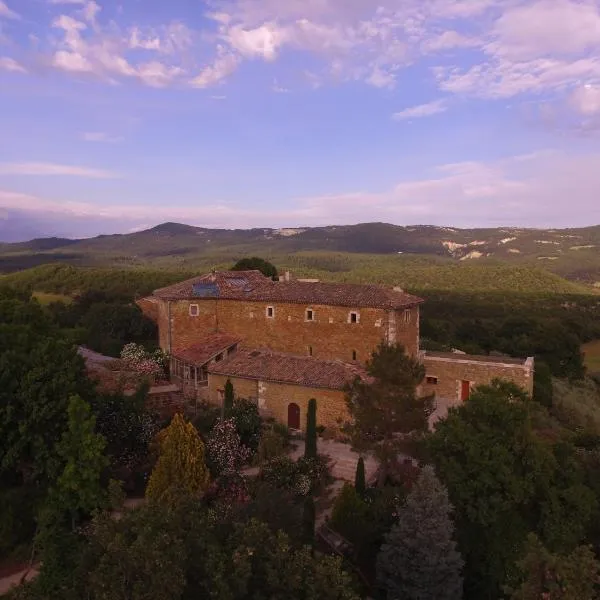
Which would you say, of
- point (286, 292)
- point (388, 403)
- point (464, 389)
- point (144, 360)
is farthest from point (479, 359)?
point (144, 360)

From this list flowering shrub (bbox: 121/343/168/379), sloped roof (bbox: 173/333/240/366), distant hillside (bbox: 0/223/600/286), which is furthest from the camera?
distant hillside (bbox: 0/223/600/286)

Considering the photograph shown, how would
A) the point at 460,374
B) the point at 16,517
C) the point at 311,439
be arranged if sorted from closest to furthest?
the point at 16,517 → the point at 311,439 → the point at 460,374

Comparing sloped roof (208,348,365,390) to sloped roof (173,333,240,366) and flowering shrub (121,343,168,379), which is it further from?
flowering shrub (121,343,168,379)

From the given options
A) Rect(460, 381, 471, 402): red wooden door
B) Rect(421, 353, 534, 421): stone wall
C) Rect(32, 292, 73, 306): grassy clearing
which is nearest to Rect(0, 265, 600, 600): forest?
Rect(421, 353, 534, 421): stone wall

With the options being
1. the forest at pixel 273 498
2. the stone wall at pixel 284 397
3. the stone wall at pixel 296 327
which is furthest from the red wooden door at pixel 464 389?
the stone wall at pixel 284 397

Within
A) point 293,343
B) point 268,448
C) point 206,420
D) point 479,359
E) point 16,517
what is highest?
point 293,343

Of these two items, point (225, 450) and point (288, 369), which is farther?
point (288, 369)

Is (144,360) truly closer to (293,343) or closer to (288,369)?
(293,343)

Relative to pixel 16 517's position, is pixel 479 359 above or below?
above
